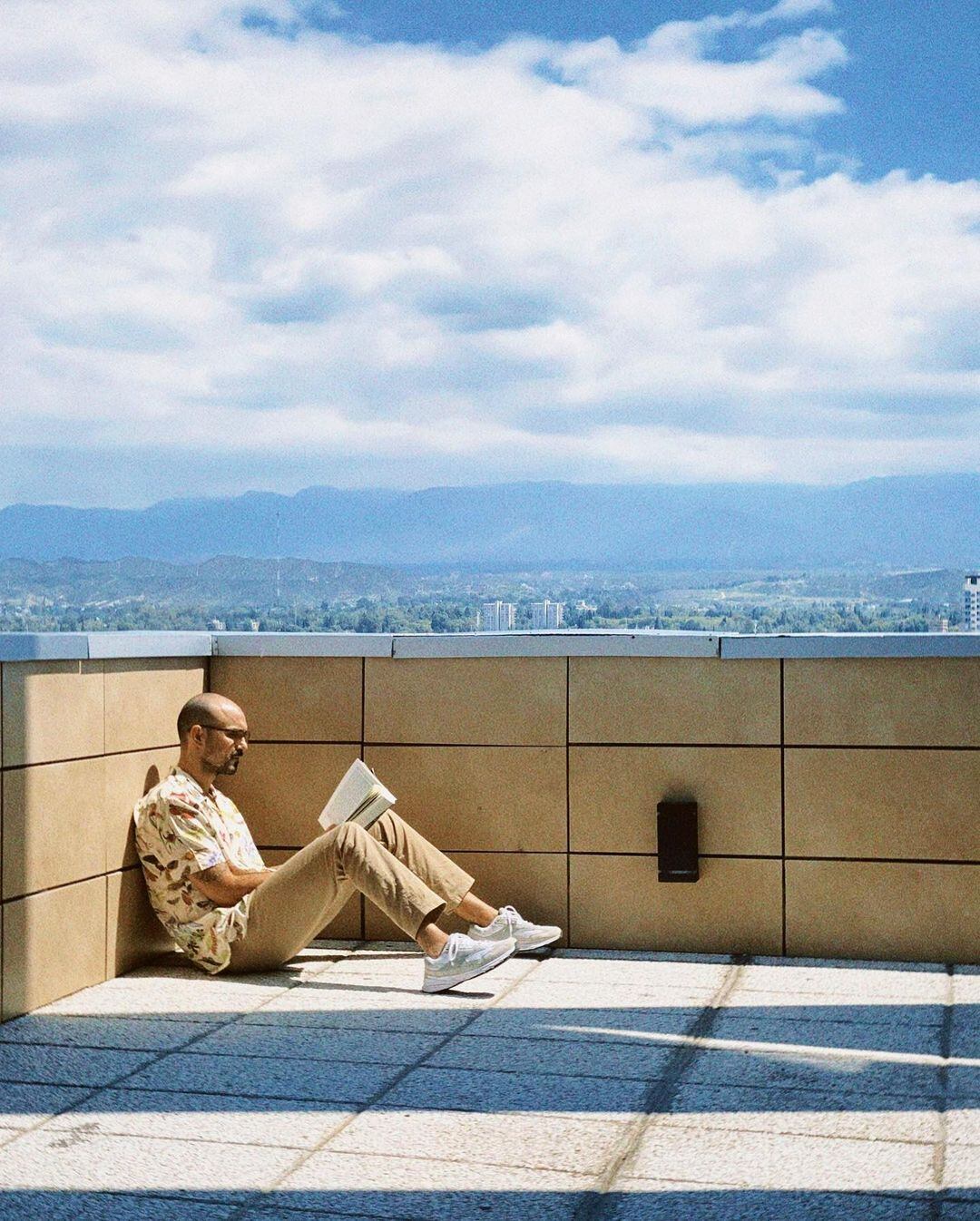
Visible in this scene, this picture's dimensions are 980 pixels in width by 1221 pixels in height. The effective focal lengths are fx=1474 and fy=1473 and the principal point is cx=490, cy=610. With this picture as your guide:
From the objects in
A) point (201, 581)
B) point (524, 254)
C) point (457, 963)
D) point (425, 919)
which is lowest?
point (457, 963)

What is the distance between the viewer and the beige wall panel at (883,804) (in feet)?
16.9

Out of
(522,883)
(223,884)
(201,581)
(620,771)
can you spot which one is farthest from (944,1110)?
(201,581)

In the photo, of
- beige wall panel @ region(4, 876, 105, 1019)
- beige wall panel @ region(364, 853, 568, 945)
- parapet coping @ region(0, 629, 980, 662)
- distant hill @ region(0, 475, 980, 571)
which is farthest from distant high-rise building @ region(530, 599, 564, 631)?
beige wall panel @ region(4, 876, 105, 1019)

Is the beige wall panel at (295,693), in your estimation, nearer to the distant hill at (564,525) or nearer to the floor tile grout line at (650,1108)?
the floor tile grout line at (650,1108)

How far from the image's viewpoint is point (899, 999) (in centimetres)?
461

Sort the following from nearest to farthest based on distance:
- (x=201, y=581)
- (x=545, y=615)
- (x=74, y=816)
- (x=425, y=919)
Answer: (x=74, y=816) < (x=425, y=919) < (x=545, y=615) < (x=201, y=581)

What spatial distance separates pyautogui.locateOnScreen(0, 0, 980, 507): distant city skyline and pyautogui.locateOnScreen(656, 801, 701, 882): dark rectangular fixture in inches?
1678

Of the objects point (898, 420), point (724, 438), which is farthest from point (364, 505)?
point (724, 438)

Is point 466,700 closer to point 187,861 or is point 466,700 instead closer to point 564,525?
point 187,861

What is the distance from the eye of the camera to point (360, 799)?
4.91 metres

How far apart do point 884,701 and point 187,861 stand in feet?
8.10

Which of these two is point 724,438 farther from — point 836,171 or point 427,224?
point 427,224

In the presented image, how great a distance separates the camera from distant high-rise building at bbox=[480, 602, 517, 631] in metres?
5.82

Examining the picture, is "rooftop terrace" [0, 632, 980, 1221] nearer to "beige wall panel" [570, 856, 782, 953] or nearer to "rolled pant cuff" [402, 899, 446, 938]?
"beige wall panel" [570, 856, 782, 953]
